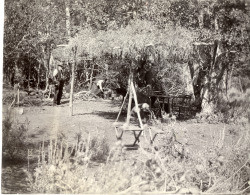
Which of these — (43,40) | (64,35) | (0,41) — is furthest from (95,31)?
(0,41)

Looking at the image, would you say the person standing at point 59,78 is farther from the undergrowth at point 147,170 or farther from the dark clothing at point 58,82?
the undergrowth at point 147,170

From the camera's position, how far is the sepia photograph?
11.3ft

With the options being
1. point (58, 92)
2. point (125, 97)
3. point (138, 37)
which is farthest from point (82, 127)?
point (138, 37)

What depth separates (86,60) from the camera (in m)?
5.88

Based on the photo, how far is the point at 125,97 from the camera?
5.01m

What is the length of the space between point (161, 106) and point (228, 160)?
2533mm

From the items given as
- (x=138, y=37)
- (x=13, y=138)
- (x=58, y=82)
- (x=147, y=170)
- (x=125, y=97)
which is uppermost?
(x=138, y=37)

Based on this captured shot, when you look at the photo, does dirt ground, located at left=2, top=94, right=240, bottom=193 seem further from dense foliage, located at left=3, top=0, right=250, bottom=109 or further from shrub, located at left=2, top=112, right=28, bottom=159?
dense foliage, located at left=3, top=0, right=250, bottom=109

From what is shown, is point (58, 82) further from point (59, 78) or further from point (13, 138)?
point (13, 138)

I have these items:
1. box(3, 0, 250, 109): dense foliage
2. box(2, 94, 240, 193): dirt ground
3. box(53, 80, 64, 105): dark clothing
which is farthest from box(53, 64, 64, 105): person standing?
box(2, 94, 240, 193): dirt ground

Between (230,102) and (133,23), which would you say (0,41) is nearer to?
(133,23)

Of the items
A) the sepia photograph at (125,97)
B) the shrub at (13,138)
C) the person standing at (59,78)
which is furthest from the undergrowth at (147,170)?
the person standing at (59,78)

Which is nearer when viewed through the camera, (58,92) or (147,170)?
(147,170)

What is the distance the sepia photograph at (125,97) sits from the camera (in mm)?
3434
